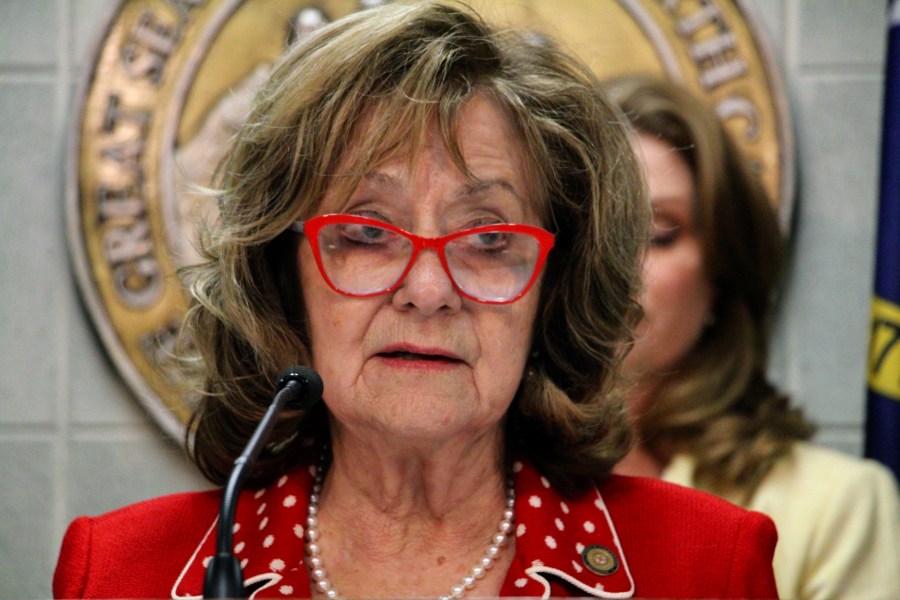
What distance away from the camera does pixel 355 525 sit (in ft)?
5.43

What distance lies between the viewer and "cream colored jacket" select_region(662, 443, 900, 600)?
7.80 ft

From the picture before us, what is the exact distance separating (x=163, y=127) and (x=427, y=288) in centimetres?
151

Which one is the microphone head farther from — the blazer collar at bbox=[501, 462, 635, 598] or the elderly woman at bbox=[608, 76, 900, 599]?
the elderly woman at bbox=[608, 76, 900, 599]

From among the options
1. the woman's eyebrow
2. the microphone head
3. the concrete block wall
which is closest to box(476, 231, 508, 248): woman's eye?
the woman's eyebrow

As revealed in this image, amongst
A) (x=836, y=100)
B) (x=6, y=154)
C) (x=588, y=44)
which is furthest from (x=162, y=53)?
(x=836, y=100)

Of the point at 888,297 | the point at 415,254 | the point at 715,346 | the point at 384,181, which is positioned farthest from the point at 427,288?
the point at 715,346

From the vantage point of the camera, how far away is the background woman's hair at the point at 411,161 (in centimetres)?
156

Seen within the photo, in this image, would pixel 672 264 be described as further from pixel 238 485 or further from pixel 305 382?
pixel 238 485

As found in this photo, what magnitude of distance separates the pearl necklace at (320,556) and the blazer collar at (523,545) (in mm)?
14

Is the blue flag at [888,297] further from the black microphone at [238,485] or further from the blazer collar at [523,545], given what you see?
the black microphone at [238,485]

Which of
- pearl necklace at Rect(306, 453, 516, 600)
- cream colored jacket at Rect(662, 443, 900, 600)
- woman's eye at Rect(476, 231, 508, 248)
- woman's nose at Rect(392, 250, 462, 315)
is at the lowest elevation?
cream colored jacket at Rect(662, 443, 900, 600)

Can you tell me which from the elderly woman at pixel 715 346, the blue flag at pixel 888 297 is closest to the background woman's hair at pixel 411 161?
the blue flag at pixel 888 297

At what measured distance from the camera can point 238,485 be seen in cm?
114

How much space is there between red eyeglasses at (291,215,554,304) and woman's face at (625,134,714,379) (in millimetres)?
1137
